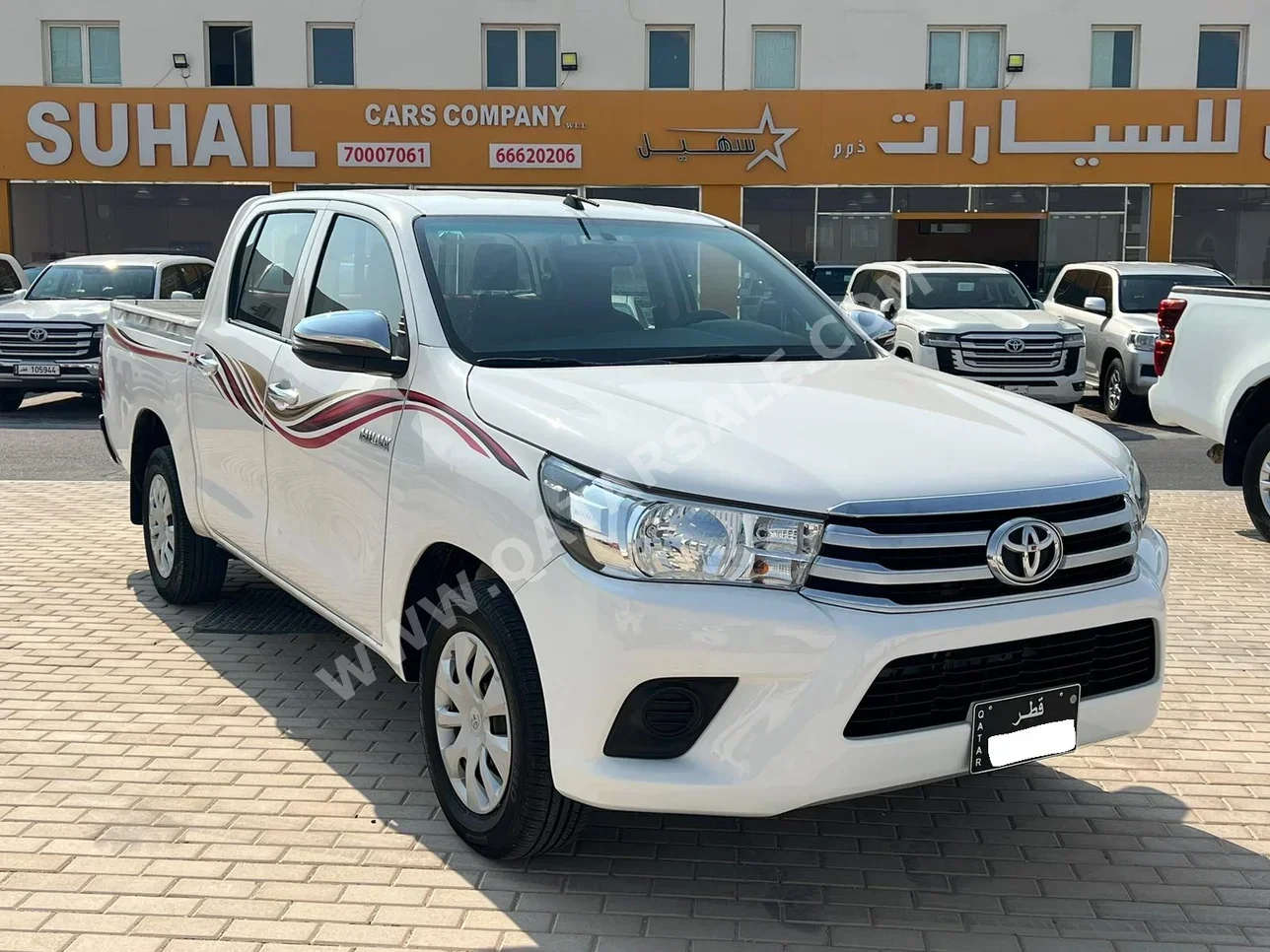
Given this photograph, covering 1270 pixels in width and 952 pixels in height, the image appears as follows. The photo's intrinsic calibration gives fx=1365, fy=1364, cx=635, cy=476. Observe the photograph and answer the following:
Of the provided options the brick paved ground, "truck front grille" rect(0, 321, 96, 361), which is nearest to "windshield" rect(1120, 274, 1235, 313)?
the brick paved ground

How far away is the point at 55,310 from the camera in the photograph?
48.1 feet

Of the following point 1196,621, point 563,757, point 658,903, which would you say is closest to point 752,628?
point 563,757

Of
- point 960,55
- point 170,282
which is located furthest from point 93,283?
point 960,55

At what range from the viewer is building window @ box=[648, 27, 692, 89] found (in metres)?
24.4

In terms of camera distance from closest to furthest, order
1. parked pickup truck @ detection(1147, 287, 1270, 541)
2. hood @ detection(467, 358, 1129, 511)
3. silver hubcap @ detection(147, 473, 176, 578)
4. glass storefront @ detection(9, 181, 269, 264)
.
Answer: hood @ detection(467, 358, 1129, 511)
silver hubcap @ detection(147, 473, 176, 578)
parked pickup truck @ detection(1147, 287, 1270, 541)
glass storefront @ detection(9, 181, 269, 264)

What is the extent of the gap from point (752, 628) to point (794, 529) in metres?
0.25

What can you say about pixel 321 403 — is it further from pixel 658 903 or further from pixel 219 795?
pixel 658 903

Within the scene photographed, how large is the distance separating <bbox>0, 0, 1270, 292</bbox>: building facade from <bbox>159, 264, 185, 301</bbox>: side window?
873cm

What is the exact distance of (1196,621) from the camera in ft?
21.1

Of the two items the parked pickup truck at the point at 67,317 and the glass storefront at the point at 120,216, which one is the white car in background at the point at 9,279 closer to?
the parked pickup truck at the point at 67,317

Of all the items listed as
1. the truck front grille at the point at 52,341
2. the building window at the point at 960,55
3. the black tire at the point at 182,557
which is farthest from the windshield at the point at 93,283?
the building window at the point at 960,55

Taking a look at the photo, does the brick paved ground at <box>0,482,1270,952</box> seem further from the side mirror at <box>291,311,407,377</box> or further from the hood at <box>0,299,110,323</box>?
the hood at <box>0,299,110,323</box>

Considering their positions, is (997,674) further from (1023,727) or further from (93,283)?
(93,283)

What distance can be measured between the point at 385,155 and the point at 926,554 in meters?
22.3
